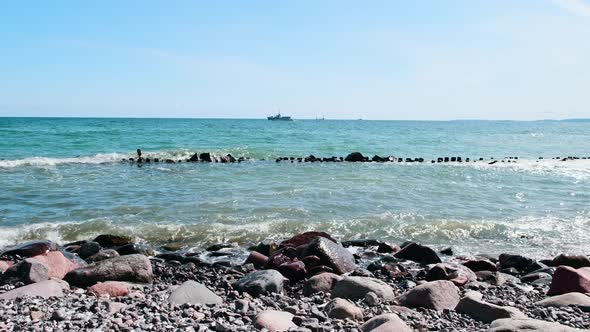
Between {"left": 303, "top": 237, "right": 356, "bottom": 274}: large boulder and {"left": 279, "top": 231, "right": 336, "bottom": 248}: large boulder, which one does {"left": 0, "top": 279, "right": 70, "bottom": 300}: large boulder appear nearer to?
{"left": 303, "top": 237, "right": 356, "bottom": 274}: large boulder

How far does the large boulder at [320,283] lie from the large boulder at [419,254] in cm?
250

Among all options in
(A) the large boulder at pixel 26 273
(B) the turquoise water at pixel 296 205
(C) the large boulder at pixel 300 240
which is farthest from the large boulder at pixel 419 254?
(A) the large boulder at pixel 26 273

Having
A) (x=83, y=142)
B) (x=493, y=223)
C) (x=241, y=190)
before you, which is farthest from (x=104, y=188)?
(x=83, y=142)

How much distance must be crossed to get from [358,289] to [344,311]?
3.33ft

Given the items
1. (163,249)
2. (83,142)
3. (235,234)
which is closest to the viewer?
(163,249)

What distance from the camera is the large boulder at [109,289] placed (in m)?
6.72

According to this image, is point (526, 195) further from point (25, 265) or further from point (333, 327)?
point (25, 265)

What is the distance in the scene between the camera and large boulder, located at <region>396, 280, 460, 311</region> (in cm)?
649

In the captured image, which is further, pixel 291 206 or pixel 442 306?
pixel 291 206

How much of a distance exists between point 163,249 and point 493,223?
7854 millimetres

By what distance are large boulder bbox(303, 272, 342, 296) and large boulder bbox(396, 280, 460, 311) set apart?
1.05m

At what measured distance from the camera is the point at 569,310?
632cm

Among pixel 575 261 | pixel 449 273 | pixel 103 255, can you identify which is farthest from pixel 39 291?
pixel 575 261

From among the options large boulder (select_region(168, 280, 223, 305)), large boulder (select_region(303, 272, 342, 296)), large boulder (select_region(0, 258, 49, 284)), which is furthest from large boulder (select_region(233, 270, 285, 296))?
large boulder (select_region(0, 258, 49, 284))
